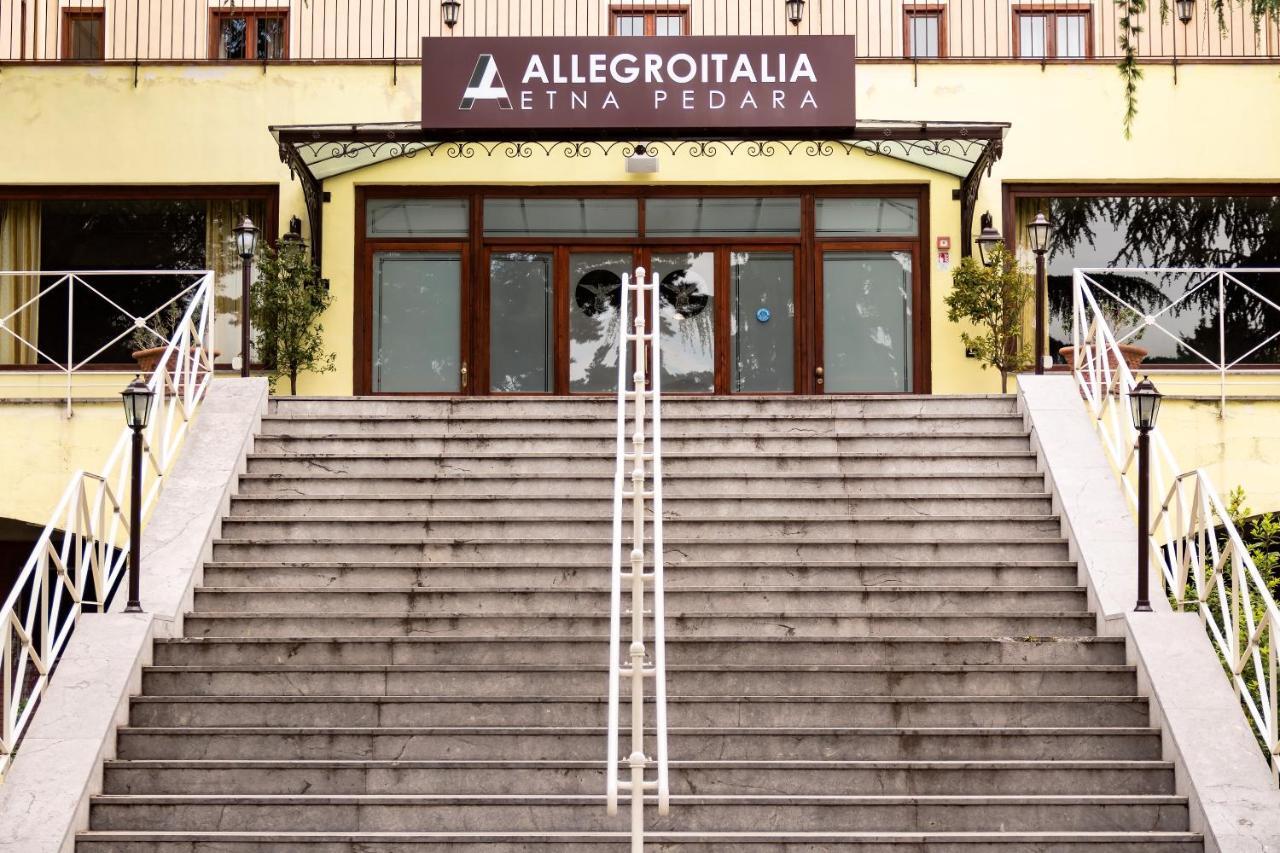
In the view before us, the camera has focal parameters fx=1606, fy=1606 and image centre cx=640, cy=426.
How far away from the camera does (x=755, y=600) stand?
9.25 metres

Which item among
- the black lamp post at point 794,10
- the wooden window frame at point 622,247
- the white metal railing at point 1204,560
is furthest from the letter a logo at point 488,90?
the white metal railing at point 1204,560

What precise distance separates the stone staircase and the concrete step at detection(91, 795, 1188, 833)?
0.01m

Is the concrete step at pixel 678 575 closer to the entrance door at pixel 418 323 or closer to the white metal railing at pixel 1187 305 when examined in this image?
the entrance door at pixel 418 323

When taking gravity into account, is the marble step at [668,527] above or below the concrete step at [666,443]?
below

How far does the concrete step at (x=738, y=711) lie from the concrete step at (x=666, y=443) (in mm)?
3134

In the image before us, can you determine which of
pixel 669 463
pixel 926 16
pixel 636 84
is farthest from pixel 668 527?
pixel 926 16

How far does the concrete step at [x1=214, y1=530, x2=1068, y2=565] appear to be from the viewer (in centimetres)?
976

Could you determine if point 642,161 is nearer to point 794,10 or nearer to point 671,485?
point 794,10

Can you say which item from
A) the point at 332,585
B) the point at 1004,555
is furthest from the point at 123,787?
the point at 1004,555

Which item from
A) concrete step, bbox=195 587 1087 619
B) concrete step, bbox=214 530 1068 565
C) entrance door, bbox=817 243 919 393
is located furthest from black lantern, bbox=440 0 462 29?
concrete step, bbox=195 587 1087 619

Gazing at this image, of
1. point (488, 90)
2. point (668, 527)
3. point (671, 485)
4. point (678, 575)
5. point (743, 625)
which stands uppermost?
point (488, 90)

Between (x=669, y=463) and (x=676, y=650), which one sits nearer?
(x=676, y=650)

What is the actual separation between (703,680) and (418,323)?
818 centimetres

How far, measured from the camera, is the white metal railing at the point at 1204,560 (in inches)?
300
